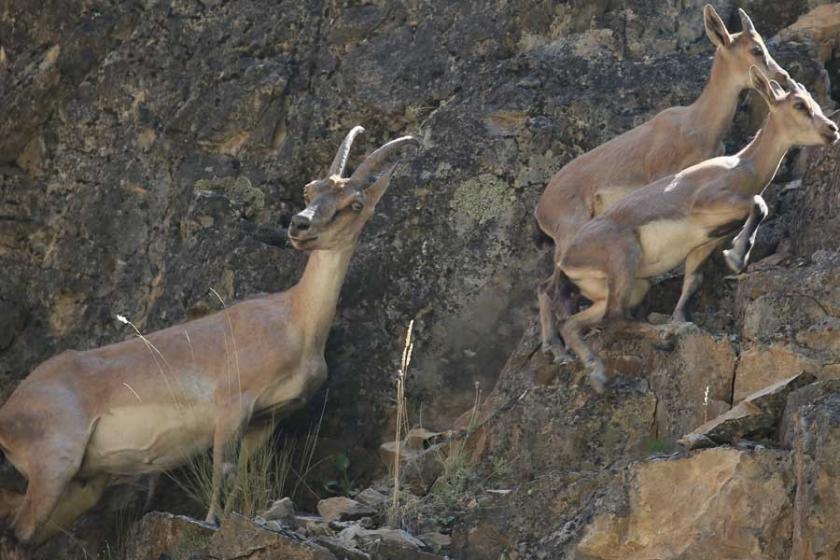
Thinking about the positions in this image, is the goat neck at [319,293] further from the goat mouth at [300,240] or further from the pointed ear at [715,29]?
the pointed ear at [715,29]

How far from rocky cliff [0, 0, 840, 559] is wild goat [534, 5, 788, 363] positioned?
593mm

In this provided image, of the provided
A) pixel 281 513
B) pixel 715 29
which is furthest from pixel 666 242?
pixel 281 513

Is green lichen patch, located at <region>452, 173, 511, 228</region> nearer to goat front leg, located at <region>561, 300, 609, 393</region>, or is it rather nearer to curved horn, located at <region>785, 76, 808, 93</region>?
goat front leg, located at <region>561, 300, 609, 393</region>

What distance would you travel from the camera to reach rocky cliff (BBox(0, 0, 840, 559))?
10570 mm

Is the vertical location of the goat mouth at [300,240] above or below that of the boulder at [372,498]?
above

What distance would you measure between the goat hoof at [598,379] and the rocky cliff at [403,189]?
0.24 ft

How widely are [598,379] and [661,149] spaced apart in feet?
6.59

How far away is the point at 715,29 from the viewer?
12.2 m

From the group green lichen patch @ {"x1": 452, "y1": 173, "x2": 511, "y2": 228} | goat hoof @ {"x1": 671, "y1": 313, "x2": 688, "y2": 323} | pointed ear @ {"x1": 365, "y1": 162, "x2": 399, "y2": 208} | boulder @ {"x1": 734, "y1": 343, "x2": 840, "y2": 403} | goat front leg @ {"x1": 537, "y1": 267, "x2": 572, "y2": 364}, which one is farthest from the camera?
green lichen patch @ {"x1": 452, "y1": 173, "x2": 511, "y2": 228}

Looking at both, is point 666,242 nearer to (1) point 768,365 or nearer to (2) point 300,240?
(1) point 768,365

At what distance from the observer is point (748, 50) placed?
12125 millimetres

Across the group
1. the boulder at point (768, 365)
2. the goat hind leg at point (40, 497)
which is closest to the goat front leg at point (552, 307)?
the boulder at point (768, 365)

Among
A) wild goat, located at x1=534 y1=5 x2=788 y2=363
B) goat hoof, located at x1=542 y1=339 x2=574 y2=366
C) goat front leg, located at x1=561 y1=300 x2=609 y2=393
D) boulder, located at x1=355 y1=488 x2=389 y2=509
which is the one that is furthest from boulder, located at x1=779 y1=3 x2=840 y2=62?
boulder, located at x1=355 y1=488 x2=389 y2=509

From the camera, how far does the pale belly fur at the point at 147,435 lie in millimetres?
11938
